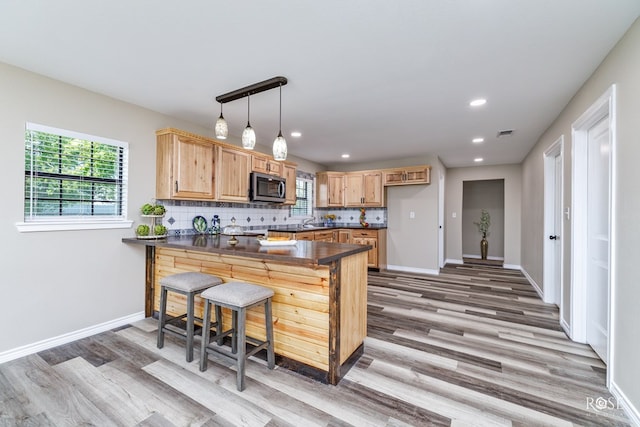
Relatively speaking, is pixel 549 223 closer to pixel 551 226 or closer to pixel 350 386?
pixel 551 226

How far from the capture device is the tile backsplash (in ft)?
11.6

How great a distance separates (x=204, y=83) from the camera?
259 cm

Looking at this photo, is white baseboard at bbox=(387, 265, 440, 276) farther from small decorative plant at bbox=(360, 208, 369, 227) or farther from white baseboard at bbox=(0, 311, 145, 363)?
white baseboard at bbox=(0, 311, 145, 363)

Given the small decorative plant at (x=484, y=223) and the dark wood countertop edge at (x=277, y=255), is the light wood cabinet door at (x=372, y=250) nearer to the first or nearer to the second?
the dark wood countertop edge at (x=277, y=255)

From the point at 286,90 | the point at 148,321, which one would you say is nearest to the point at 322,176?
the point at 286,90

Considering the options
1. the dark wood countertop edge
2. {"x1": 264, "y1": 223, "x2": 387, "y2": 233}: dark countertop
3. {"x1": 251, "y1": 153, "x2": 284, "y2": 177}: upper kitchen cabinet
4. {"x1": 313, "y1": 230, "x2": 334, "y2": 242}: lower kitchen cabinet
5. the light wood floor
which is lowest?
the light wood floor

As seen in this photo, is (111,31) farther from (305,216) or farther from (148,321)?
(305,216)

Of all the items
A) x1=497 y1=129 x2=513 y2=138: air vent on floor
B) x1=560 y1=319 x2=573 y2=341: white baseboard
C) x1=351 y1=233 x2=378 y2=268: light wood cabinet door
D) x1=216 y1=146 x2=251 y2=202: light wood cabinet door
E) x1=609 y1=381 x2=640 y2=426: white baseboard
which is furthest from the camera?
x1=351 y1=233 x2=378 y2=268: light wood cabinet door

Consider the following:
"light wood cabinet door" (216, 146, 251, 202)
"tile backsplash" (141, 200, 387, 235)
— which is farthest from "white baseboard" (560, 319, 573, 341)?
"light wood cabinet door" (216, 146, 251, 202)

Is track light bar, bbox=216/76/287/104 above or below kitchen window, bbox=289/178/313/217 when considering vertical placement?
above

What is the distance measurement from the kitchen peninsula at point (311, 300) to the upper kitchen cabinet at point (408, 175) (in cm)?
349

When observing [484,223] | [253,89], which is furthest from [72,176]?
[484,223]

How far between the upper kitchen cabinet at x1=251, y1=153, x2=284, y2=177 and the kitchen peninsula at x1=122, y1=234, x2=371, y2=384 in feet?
6.27

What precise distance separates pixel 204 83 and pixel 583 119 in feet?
11.4
